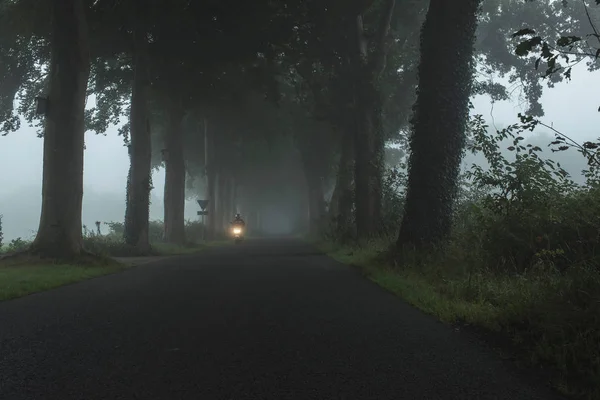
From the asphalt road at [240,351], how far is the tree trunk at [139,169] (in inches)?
524

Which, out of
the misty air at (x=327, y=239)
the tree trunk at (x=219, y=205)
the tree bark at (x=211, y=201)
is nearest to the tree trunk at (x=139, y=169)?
the misty air at (x=327, y=239)

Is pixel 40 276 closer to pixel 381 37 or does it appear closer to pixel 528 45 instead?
pixel 528 45

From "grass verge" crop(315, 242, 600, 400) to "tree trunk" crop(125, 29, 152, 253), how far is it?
597 inches

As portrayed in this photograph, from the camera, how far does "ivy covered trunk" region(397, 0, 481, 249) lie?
36.8 ft

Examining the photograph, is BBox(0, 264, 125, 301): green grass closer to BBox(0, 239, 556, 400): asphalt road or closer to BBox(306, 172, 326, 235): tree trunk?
BBox(0, 239, 556, 400): asphalt road

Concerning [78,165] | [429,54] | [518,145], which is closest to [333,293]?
[518,145]

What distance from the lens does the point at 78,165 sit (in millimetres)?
14281

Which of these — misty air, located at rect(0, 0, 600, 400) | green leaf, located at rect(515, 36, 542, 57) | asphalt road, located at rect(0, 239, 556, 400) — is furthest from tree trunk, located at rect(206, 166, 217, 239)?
green leaf, located at rect(515, 36, 542, 57)

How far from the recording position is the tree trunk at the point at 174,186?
86.0 ft

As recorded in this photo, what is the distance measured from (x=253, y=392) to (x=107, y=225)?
33.6 meters

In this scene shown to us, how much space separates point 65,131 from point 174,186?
1271 centimetres

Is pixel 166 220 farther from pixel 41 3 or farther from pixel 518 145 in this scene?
pixel 518 145

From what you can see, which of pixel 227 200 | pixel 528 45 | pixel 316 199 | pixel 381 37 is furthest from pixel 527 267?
pixel 227 200

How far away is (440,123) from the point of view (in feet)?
37.6
